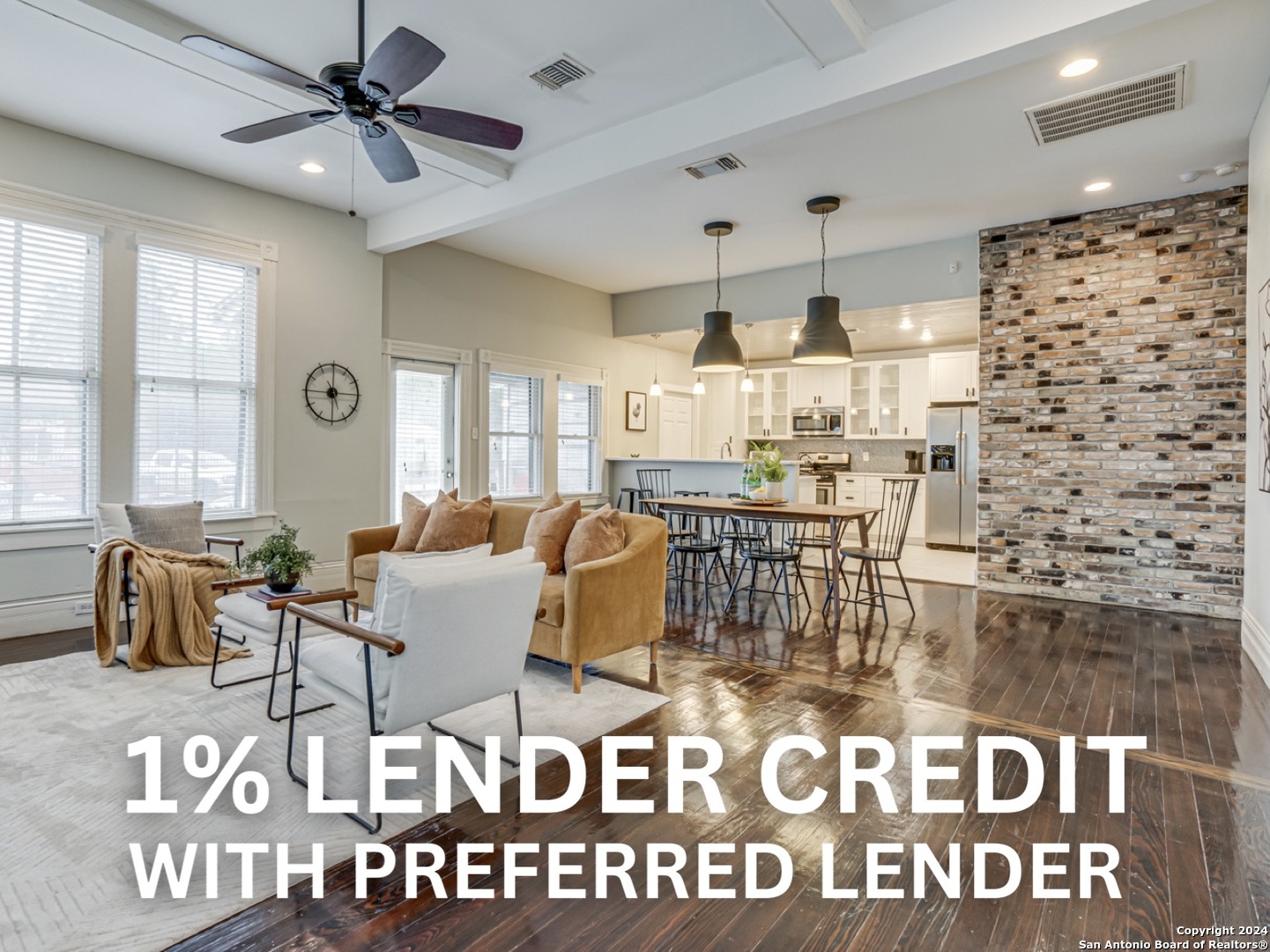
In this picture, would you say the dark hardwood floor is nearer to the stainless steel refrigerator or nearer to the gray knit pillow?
the gray knit pillow

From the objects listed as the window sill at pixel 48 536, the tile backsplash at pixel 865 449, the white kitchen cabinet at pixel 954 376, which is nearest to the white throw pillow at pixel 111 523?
the window sill at pixel 48 536

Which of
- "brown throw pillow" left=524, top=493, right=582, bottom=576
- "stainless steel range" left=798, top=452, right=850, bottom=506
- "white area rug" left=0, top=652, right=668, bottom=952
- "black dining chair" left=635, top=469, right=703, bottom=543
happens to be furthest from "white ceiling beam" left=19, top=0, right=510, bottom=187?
"stainless steel range" left=798, top=452, right=850, bottom=506

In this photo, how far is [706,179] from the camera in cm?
488

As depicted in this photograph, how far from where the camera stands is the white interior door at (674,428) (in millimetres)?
9492

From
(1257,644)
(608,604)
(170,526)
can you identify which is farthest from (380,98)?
(1257,644)

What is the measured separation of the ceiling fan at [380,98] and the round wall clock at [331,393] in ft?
8.25

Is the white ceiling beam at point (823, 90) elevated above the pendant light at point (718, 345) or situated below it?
above

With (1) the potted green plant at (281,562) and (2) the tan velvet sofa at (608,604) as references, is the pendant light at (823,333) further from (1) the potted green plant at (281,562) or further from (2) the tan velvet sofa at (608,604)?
(1) the potted green plant at (281,562)

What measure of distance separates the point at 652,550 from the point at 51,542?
383cm

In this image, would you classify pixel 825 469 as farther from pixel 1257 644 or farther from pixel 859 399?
pixel 1257 644

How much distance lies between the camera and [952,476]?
27.6ft

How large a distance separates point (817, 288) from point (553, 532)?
4.36m

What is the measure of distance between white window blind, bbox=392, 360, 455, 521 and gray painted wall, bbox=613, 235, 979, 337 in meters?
2.65

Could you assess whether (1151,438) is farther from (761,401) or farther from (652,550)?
(761,401)
